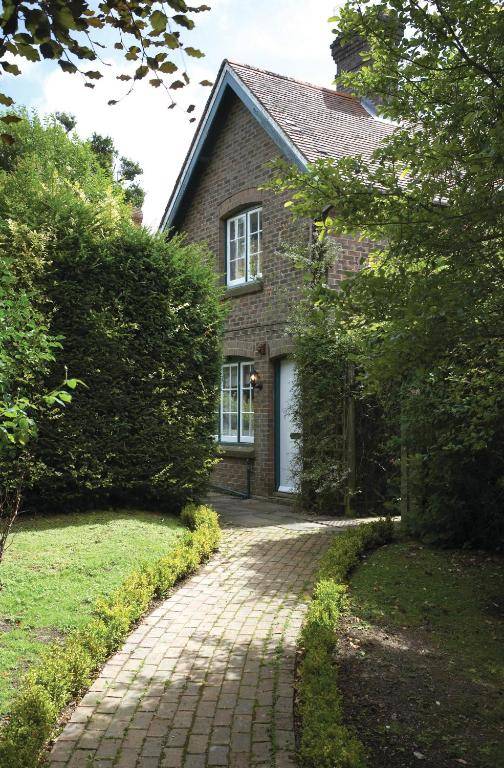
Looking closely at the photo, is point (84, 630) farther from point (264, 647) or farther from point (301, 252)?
point (301, 252)

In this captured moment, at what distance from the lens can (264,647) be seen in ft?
16.4

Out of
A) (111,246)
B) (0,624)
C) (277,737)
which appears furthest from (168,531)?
(277,737)

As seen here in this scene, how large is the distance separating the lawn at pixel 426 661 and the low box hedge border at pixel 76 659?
1701mm

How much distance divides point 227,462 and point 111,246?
625 cm

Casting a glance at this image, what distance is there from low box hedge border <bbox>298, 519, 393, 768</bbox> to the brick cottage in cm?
518

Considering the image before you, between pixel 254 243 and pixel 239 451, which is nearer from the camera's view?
pixel 239 451

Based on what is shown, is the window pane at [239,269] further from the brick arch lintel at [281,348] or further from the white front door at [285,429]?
the white front door at [285,429]

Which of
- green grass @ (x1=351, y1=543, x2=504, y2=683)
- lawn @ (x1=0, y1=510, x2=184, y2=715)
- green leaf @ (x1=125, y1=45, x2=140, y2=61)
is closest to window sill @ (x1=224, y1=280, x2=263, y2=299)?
lawn @ (x1=0, y1=510, x2=184, y2=715)

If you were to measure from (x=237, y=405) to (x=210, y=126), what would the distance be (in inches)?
250

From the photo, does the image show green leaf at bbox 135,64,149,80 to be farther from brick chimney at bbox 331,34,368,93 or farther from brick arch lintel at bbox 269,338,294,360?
brick chimney at bbox 331,34,368,93

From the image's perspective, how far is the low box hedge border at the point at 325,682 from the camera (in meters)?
3.24

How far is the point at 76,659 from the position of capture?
427 centimetres

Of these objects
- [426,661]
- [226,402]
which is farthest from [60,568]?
[226,402]

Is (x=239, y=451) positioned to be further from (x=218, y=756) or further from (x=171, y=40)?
(x=171, y=40)
